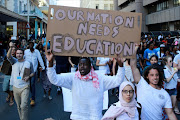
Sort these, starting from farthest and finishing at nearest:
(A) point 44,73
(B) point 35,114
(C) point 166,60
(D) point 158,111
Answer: (A) point 44,73 → (B) point 35,114 → (C) point 166,60 → (D) point 158,111

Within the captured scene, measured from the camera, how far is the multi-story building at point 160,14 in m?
31.8

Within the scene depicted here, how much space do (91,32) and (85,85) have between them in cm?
85

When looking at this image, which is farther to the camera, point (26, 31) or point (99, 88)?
point (26, 31)

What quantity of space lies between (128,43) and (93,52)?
1.86 feet

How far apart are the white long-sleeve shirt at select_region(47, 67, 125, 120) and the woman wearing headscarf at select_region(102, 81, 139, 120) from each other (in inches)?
13.0

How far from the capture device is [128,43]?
3.54 m

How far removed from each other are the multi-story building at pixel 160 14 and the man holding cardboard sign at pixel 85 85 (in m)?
30.0

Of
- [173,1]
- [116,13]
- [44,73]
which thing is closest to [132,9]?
[173,1]

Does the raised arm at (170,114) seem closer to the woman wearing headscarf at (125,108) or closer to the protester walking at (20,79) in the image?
the woman wearing headscarf at (125,108)

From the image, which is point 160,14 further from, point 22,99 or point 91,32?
point 91,32

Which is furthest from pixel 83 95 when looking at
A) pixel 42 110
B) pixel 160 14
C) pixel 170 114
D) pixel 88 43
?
pixel 160 14

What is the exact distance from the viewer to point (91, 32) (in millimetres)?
3504

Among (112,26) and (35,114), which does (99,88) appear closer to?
(112,26)

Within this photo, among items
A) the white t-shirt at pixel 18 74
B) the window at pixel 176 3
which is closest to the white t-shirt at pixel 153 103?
the white t-shirt at pixel 18 74
